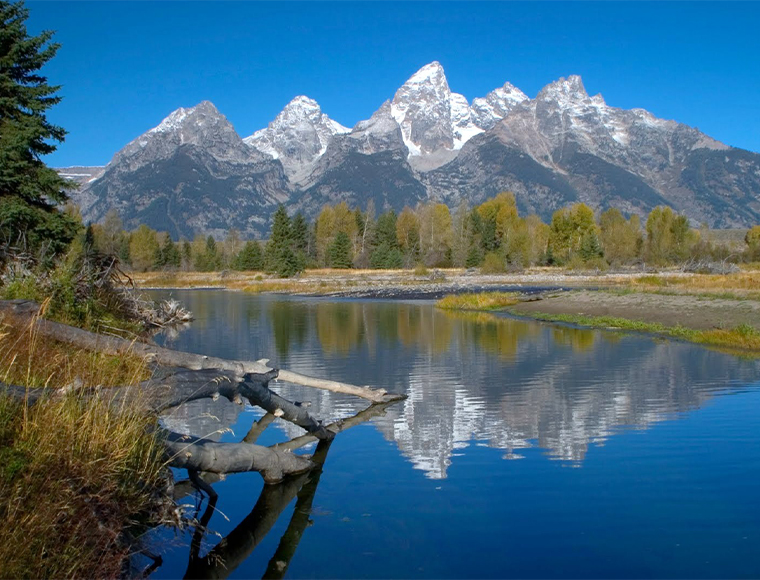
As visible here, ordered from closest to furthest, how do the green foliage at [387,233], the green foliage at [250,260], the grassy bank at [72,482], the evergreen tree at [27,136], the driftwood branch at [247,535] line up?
1. the grassy bank at [72,482]
2. the driftwood branch at [247,535]
3. the evergreen tree at [27,136]
4. the green foliage at [250,260]
5. the green foliage at [387,233]

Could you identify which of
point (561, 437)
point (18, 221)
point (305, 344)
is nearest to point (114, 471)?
point (561, 437)

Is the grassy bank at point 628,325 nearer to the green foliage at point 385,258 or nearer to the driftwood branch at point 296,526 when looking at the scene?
the driftwood branch at point 296,526

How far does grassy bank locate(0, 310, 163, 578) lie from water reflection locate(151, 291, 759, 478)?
4633 millimetres

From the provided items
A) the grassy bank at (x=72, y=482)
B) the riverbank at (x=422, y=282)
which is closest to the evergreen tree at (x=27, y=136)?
the grassy bank at (x=72, y=482)

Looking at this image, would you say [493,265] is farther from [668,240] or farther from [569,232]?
[668,240]

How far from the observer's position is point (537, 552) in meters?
7.14

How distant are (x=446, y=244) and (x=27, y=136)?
92881 mm

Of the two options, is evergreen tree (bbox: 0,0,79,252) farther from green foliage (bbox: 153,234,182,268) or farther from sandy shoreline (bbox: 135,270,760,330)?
green foliage (bbox: 153,234,182,268)

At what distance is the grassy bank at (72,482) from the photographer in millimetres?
4766

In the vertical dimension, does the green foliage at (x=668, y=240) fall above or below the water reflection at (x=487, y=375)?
above

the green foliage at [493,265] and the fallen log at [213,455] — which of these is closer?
the fallen log at [213,455]

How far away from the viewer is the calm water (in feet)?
23.0

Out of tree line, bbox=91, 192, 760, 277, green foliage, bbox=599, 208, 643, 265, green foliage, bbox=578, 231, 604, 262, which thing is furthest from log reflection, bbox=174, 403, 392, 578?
green foliage, bbox=599, 208, 643, 265

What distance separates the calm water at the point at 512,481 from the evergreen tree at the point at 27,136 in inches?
348
